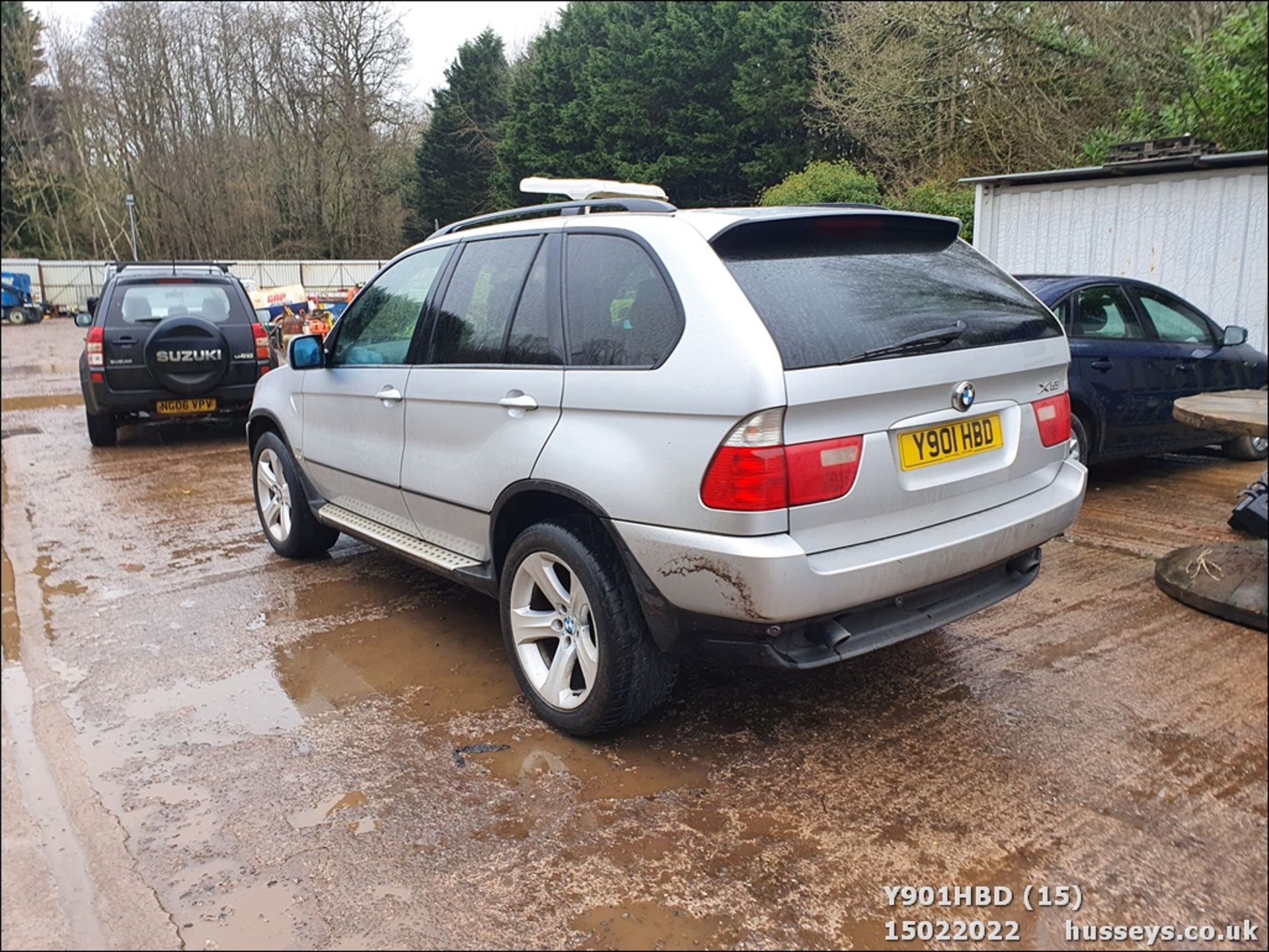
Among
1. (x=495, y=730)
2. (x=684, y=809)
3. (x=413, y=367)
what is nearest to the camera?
(x=684, y=809)

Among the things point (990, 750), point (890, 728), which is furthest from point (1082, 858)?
point (890, 728)

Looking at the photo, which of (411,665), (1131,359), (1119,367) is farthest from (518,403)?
(1131,359)

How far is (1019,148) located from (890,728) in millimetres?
9188

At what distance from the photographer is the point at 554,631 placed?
3482 mm

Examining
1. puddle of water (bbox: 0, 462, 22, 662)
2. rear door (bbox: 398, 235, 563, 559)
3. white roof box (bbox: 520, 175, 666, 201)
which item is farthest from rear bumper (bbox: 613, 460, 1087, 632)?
white roof box (bbox: 520, 175, 666, 201)

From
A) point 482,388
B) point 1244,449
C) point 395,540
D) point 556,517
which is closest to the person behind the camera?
point 556,517

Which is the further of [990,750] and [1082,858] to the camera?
[990,750]

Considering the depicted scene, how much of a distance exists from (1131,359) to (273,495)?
19.2 feet

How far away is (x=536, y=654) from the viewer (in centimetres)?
362

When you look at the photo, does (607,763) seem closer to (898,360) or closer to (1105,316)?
(898,360)

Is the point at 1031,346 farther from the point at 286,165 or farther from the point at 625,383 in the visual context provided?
the point at 286,165

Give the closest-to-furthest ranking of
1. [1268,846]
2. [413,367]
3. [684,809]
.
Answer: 1. [1268,846]
2. [684,809]
3. [413,367]

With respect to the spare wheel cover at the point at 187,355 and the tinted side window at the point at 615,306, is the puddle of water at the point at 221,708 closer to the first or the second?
the tinted side window at the point at 615,306

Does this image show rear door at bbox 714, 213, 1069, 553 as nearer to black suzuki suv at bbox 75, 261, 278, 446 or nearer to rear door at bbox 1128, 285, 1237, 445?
rear door at bbox 1128, 285, 1237, 445
